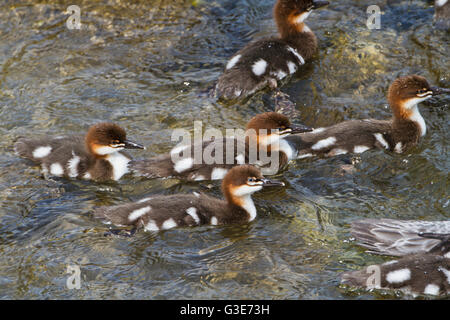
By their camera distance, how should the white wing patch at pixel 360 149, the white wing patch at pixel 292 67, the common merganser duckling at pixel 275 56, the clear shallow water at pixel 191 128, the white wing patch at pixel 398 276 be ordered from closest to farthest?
the white wing patch at pixel 398 276
the clear shallow water at pixel 191 128
the white wing patch at pixel 360 149
the common merganser duckling at pixel 275 56
the white wing patch at pixel 292 67

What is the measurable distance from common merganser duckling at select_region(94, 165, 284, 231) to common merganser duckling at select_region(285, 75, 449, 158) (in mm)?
849

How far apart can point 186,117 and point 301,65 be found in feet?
4.66

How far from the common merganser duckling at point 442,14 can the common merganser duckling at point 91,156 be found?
3521mm

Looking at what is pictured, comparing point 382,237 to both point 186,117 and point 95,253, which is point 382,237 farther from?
point 186,117

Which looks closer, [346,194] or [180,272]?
[180,272]

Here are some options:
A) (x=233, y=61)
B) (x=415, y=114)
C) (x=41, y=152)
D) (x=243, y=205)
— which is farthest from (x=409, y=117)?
(x=41, y=152)

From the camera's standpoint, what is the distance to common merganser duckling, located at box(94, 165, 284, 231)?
5.11 metres

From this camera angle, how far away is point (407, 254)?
15.6 ft

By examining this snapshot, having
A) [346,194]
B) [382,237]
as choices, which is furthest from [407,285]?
[346,194]

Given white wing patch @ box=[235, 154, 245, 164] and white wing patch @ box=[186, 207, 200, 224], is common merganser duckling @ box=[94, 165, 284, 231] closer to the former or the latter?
white wing patch @ box=[186, 207, 200, 224]

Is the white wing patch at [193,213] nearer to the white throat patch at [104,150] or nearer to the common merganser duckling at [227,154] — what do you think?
the common merganser duckling at [227,154]

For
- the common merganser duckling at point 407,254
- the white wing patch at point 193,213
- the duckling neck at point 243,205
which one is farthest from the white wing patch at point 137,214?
the common merganser duckling at point 407,254

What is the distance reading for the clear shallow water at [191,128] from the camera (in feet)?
15.3

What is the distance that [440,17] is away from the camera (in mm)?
7289
